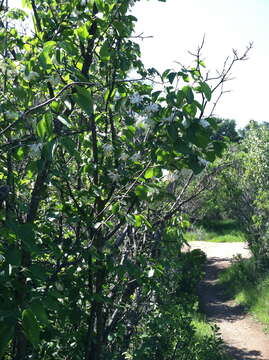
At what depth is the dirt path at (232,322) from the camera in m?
7.99

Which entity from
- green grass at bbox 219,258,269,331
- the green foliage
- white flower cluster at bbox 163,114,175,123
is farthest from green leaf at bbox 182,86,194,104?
green grass at bbox 219,258,269,331

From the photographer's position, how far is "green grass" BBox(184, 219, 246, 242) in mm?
20281

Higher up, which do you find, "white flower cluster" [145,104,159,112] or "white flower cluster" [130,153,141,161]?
"white flower cluster" [145,104,159,112]

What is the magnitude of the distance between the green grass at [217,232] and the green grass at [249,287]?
252 inches

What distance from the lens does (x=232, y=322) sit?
31.4ft

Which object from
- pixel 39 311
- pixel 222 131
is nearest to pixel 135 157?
pixel 39 311

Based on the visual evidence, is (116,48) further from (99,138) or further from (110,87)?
(99,138)

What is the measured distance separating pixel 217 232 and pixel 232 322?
1285 centimetres

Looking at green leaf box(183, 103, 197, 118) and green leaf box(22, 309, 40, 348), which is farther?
green leaf box(183, 103, 197, 118)

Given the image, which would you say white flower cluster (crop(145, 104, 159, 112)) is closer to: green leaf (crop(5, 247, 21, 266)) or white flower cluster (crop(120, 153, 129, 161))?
white flower cluster (crop(120, 153, 129, 161))

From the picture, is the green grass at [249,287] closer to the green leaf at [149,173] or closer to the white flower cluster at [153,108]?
the green leaf at [149,173]

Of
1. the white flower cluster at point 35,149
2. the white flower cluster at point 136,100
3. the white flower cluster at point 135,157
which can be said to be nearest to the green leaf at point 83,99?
the white flower cluster at point 35,149

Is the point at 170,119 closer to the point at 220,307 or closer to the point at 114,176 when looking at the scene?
the point at 114,176

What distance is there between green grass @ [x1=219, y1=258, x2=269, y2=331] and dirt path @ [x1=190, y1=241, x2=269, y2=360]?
0.65 feet
